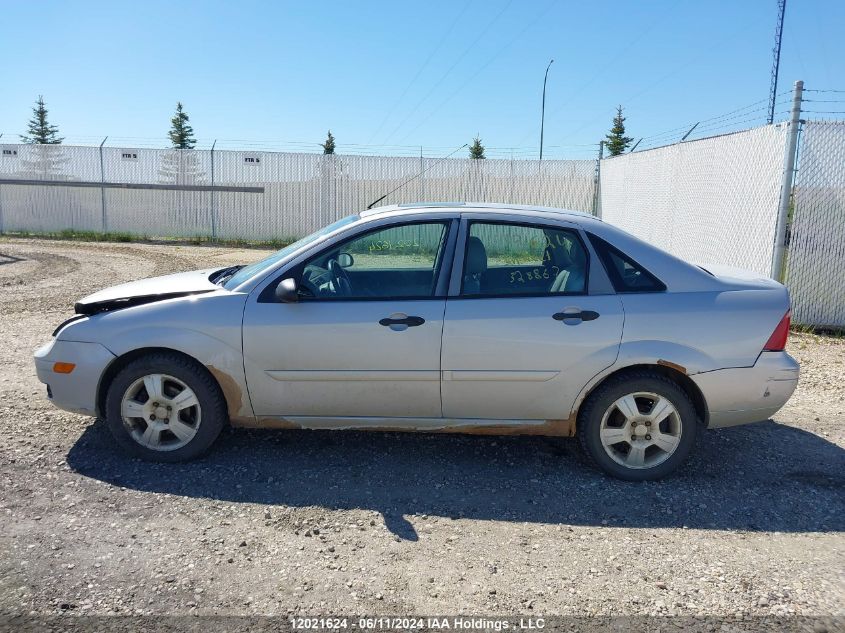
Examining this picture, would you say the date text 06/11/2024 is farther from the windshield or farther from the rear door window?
the windshield

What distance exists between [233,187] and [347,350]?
1645 centimetres

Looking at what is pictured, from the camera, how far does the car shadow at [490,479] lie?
12.9ft

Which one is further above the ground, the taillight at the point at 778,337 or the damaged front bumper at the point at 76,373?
the taillight at the point at 778,337

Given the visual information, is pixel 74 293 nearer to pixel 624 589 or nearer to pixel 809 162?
pixel 624 589

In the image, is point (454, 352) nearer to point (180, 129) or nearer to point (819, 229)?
point (819, 229)

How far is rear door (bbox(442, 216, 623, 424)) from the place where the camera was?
420cm

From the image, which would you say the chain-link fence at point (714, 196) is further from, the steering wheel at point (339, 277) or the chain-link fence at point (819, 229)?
the steering wheel at point (339, 277)

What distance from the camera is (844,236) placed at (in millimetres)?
9078

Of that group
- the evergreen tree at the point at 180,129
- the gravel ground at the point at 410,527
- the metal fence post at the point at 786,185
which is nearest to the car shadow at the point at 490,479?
the gravel ground at the point at 410,527

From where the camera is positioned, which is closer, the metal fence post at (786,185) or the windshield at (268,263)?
the windshield at (268,263)

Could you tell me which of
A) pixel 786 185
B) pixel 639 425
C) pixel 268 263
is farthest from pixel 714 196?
pixel 268 263

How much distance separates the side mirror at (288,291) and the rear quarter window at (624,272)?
6.21ft

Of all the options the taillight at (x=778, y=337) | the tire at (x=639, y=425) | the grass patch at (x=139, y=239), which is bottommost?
the tire at (x=639, y=425)

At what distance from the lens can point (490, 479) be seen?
14.3 feet
